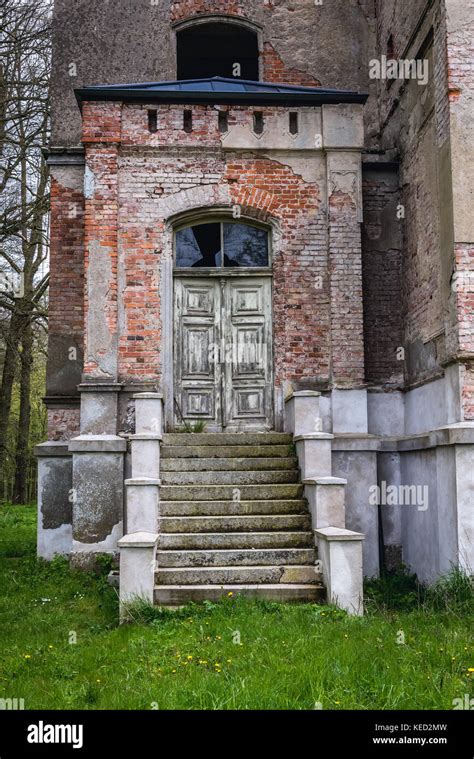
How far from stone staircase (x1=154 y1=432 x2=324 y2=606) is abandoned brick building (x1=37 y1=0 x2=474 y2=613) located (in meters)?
0.03

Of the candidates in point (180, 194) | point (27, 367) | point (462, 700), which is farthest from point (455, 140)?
point (27, 367)

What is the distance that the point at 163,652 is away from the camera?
5707 mm

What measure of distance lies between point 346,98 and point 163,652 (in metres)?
7.67

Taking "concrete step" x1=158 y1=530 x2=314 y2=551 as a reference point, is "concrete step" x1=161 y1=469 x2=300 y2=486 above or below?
above

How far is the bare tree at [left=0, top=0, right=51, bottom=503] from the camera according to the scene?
15.1 m

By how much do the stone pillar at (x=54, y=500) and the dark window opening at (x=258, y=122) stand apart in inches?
201

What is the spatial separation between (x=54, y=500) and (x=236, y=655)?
5.64 m

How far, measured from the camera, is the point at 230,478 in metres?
8.71

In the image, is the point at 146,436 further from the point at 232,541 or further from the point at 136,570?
the point at 136,570

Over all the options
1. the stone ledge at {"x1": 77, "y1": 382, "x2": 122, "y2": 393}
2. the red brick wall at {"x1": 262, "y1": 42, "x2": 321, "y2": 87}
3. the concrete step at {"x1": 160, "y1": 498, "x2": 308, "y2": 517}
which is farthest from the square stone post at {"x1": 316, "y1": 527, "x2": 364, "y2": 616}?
the red brick wall at {"x1": 262, "y1": 42, "x2": 321, "y2": 87}

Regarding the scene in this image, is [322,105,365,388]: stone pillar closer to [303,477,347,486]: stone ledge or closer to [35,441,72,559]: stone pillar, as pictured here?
[303,477,347,486]: stone ledge

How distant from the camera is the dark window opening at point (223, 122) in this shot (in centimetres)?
1011

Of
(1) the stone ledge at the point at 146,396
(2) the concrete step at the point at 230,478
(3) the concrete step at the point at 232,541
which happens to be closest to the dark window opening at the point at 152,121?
(1) the stone ledge at the point at 146,396

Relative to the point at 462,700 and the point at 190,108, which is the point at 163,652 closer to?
the point at 462,700
